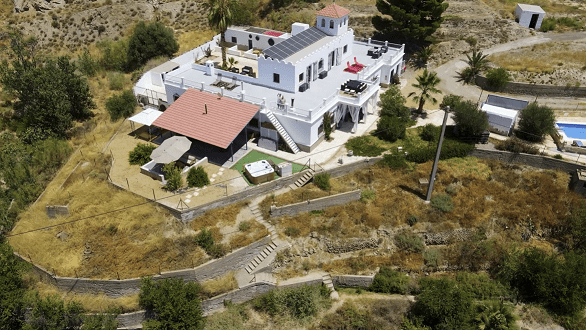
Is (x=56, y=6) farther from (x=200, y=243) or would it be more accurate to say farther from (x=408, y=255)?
(x=408, y=255)

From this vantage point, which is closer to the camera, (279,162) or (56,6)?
(279,162)

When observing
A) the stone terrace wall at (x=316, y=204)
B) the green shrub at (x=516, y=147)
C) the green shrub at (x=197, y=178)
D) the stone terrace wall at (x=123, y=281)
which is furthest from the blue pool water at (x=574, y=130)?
the green shrub at (x=197, y=178)

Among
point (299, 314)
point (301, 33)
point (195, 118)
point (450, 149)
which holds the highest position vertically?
point (301, 33)

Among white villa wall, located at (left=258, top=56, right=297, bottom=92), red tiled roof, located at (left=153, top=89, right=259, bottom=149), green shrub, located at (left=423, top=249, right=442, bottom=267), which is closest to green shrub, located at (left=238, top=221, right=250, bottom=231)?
red tiled roof, located at (left=153, top=89, right=259, bottom=149)

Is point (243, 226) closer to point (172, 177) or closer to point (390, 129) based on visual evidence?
point (172, 177)

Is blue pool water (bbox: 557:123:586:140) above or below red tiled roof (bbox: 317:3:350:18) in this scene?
below

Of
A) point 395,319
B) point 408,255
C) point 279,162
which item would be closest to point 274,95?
point 279,162

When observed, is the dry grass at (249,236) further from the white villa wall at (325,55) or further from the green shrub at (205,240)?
the white villa wall at (325,55)

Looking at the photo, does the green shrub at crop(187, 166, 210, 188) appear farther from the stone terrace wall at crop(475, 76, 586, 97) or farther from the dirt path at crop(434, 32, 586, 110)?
the stone terrace wall at crop(475, 76, 586, 97)
